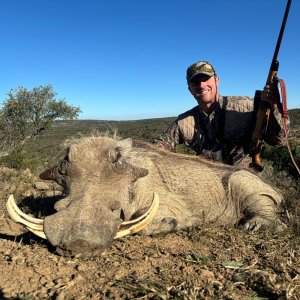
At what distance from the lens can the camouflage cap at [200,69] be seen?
532cm

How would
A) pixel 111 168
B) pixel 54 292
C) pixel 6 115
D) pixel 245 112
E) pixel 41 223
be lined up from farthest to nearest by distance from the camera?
pixel 6 115, pixel 245 112, pixel 111 168, pixel 41 223, pixel 54 292

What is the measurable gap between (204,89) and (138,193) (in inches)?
91.6

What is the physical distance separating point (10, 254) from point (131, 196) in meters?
1.13

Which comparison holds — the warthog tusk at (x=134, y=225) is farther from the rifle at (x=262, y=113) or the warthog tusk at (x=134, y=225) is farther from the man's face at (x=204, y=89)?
the man's face at (x=204, y=89)

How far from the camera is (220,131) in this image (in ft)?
17.8

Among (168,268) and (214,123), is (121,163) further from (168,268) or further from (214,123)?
(214,123)

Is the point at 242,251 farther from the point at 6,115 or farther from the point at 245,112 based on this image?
the point at 6,115

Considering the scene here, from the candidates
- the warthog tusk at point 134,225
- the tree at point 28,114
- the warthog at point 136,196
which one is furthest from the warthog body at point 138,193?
the tree at point 28,114

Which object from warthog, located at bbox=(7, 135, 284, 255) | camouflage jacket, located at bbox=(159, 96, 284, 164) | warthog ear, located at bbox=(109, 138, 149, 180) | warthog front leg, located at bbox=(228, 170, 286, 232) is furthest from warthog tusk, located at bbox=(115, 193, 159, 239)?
camouflage jacket, located at bbox=(159, 96, 284, 164)

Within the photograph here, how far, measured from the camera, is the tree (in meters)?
18.5

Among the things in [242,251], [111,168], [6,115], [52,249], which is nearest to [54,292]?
[52,249]

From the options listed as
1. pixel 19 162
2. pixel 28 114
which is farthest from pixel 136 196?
pixel 28 114

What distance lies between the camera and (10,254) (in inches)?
116

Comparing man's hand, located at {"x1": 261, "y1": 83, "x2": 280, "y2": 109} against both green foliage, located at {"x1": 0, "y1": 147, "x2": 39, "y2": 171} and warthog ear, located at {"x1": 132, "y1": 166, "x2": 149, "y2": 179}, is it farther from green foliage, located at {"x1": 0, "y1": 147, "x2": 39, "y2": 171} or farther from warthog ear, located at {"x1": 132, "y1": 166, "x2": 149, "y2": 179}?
green foliage, located at {"x1": 0, "y1": 147, "x2": 39, "y2": 171}
